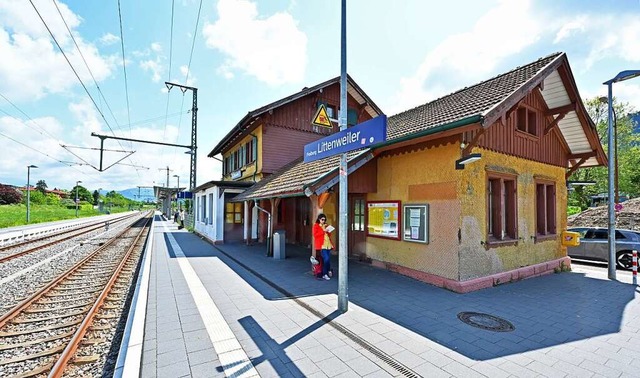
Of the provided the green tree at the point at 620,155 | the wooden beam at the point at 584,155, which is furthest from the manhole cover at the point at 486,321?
the green tree at the point at 620,155

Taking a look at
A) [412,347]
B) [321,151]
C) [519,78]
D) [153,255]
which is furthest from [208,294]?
[519,78]

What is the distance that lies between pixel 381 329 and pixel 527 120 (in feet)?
25.3

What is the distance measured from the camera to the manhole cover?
4.69 meters

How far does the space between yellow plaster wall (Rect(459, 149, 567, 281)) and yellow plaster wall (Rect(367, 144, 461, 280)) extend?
0.74 feet

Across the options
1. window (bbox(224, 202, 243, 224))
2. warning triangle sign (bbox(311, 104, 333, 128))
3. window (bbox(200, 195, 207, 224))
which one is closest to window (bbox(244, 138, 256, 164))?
window (bbox(224, 202, 243, 224))

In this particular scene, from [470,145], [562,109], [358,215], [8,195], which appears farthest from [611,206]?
[8,195]

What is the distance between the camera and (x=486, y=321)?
4941 millimetres

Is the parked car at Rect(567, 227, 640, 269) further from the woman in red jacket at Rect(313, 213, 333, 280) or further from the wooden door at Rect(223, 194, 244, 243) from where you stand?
the wooden door at Rect(223, 194, 244, 243)

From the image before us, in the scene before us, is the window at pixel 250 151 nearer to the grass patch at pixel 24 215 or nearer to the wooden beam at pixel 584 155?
the wooden beam at pixel 584 155

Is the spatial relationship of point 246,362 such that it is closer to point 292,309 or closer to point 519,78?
point 292,309

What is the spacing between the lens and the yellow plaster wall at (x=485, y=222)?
668cm

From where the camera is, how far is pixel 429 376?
3299 millimetres

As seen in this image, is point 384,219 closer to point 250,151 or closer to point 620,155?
point 250,151

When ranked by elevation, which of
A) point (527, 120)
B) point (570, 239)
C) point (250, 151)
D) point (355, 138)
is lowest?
point (570, 239)
